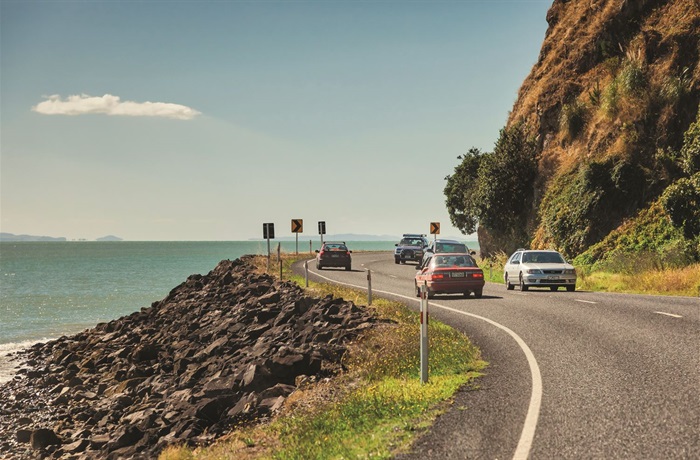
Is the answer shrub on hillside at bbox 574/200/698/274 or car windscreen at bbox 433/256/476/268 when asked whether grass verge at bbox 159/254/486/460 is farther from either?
shrub on hillside at bbox 574/200/698/274

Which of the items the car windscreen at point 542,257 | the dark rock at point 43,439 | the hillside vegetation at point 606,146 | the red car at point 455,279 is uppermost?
the hillside vegetation at point 606,146

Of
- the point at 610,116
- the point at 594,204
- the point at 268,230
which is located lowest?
the point at 268,230

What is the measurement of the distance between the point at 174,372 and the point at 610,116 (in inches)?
1093

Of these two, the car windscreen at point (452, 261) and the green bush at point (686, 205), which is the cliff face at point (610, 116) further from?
the car windscreen at point (452, 261)

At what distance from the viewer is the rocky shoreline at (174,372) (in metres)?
12.3

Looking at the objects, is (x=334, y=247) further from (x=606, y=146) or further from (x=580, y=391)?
(x=580, y=391)

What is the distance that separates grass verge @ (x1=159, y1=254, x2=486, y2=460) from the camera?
7.79 metres

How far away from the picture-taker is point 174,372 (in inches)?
793

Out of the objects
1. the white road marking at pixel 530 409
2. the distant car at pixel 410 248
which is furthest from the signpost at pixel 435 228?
the white road marking at pixel 530 409

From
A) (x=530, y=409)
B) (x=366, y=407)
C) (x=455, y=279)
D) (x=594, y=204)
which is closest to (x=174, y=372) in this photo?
(x=455, y=279)

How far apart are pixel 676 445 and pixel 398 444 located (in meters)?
2.69

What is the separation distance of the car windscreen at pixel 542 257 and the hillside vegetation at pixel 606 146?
3991 millimetres

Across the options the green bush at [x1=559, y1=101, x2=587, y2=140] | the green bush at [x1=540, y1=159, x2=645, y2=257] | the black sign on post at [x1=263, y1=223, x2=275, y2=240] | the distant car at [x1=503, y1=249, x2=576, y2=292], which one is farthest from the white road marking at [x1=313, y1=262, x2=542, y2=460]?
the green bush at [x1=559, y1=101, x2=587, y2=140]

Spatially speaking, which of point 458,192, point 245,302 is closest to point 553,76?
point 458,192
